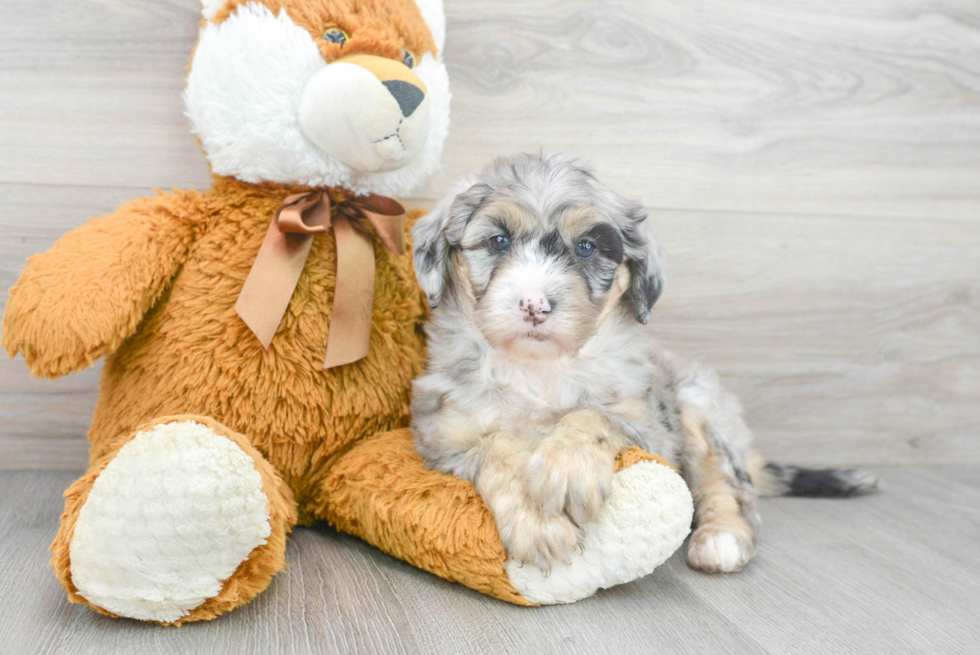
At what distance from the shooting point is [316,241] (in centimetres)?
185

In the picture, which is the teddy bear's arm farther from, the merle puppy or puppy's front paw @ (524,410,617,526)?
puppy's front paw @ (524,410,617,526)

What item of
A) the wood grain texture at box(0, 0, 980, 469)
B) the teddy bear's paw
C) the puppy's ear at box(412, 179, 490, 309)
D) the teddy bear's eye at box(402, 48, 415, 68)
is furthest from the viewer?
the wood grain texture at box(0, 0, 980, 469)

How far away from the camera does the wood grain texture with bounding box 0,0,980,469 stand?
2.13m

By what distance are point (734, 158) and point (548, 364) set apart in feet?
3.93

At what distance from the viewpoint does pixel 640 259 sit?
175cm

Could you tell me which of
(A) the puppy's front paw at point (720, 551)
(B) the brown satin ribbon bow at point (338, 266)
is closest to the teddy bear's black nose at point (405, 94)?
(B) the brown satin ribbon bow at point (338, 266)

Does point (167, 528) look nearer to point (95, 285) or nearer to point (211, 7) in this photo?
point (95, 285)

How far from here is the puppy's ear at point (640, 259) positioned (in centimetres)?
175

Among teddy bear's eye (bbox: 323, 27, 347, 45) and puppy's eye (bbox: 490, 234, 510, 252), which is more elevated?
teddy bear's eye (bbox: 323, 27, 347, 45)

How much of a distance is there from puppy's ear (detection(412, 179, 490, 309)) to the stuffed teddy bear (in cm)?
12

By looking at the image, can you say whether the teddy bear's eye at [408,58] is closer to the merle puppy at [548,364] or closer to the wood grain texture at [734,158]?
the merle puppy at [548,364]

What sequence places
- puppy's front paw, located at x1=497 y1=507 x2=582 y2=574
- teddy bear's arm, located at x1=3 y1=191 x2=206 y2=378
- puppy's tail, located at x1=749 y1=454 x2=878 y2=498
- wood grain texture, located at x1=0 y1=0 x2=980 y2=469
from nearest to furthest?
puppy's front paw, located at x1=497 y1=507 x2=582 y2=574, teddy bear's arm, located at x1=3 y1=191 x2=206 y2=378, wood grain texture, located at x1=0 y1=0 x2=980 y2=469, puppy's tail, located at x1=749 y1=454 x2=878 y2=498

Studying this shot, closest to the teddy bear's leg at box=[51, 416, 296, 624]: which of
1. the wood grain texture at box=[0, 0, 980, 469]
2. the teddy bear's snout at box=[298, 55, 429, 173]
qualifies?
the teddy bear's snout at box=[298, 55, 429, 173]

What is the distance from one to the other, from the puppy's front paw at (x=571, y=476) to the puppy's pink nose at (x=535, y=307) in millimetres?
241
